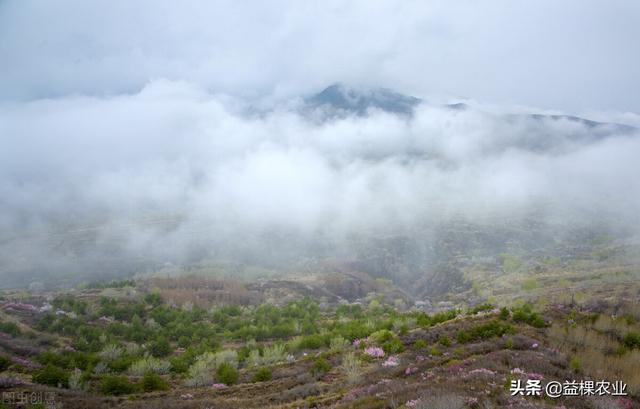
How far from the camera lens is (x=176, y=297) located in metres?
67.1

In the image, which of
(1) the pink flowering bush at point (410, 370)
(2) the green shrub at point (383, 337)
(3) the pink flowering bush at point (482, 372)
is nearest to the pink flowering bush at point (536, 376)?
(3) the pink flowering bush at point (482, 372)

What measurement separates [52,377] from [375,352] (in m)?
17.9

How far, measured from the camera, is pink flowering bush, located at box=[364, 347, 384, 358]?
81.2 ft

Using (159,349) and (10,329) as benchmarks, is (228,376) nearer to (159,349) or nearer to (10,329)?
(159,349)

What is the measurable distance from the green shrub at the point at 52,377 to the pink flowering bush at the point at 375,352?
1686 cm

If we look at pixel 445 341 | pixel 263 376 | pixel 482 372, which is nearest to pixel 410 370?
pixel 482 372

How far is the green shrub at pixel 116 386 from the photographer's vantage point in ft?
72.1

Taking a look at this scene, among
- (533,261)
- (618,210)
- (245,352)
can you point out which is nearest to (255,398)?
(245,352)

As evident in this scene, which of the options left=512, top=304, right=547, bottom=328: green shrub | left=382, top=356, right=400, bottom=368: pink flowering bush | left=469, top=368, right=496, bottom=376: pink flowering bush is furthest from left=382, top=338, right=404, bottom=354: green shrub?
left=469, top=368, right=496, bottom=376: pink flowering bush

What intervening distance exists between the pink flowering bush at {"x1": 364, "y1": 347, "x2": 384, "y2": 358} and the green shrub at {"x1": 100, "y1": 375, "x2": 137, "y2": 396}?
517 inches

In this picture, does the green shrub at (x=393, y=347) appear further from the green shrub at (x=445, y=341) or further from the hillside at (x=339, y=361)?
the green shrub at (x=445, y=341)

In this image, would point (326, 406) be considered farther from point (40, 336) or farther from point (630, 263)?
point (630, 263)

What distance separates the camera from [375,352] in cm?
2511

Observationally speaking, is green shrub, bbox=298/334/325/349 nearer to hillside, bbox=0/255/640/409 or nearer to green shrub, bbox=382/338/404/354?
hillside, bbox=0/255/640/409
